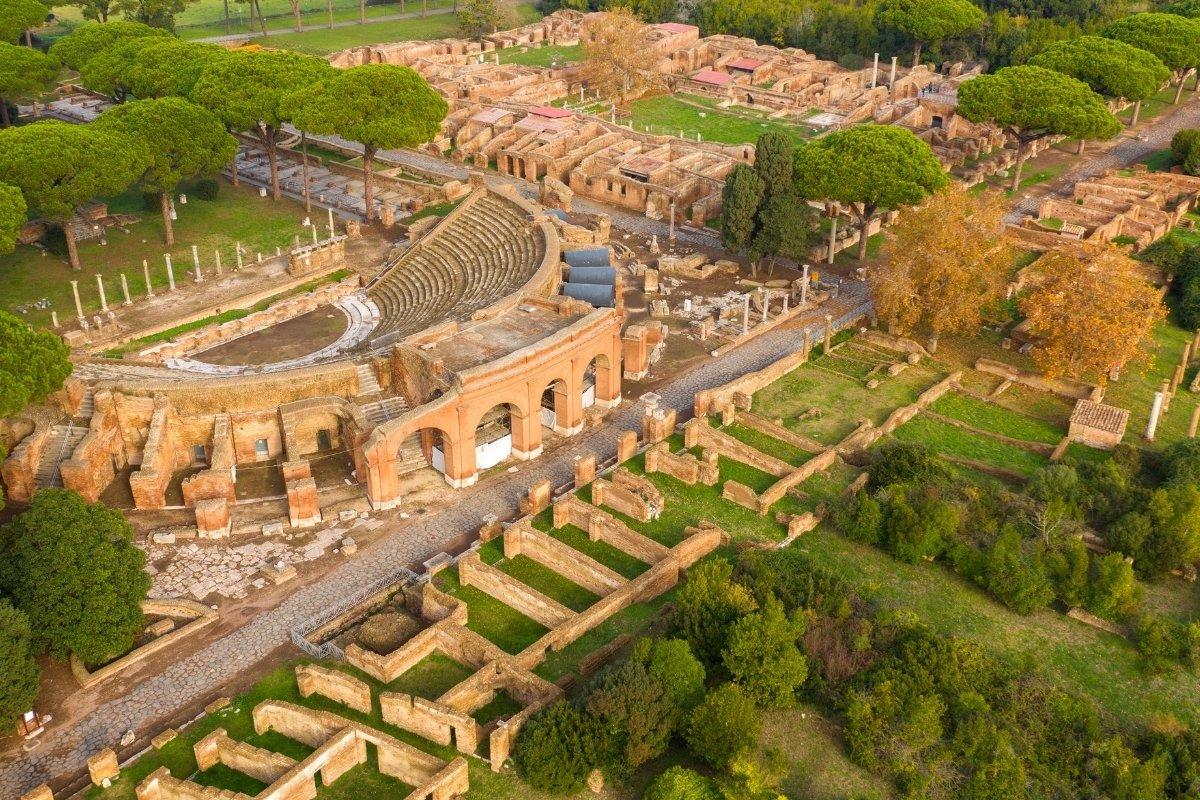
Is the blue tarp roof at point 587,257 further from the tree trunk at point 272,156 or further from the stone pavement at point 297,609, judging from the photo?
the tree trunk at point 272,156

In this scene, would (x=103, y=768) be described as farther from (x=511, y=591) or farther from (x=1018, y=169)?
(x=1018, y=169)

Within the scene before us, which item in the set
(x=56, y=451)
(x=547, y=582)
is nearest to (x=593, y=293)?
(x=547, y=582)

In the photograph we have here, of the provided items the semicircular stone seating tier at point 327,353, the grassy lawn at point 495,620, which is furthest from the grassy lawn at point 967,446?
the semicircular stone seating tier at point 327,353

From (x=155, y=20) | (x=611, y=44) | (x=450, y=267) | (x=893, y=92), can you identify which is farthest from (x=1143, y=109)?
(x=155, y=20)

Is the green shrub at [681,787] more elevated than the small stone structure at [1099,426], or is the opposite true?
the small stone structure at [1099,426]

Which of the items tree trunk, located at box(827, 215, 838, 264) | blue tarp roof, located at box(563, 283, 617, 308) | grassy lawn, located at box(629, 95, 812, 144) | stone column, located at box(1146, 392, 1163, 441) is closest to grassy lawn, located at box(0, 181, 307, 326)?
blue tarp roof, located at box(563, 283, 617, 308)

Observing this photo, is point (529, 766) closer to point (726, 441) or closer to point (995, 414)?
point (726, 441)
